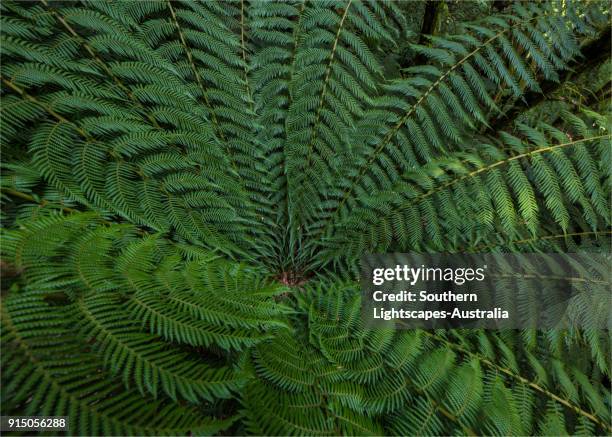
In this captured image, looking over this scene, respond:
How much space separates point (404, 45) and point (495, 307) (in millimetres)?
1459

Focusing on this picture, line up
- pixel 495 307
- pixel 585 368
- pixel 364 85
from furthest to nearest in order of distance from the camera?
pixel 364 85
pixel 495 307
pixel 585 368

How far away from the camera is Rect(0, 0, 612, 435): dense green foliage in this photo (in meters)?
0.73

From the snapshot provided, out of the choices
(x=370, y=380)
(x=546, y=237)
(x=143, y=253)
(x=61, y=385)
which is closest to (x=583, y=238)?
(x=546, y=237)

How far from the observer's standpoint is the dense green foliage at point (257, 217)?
0.73 m

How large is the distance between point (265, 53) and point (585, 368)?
1688mm

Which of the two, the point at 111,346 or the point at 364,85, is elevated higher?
the point at 364,85

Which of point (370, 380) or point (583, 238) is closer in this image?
point (370, 380)

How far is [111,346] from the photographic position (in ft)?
2.30

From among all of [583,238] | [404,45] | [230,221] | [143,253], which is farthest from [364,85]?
[143,253]

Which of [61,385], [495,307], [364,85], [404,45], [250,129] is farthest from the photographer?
[404,45]

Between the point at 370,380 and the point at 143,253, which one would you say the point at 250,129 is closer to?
the point at 143,253

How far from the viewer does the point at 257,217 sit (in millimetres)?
1672

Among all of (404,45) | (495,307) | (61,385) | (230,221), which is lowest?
(61,385)

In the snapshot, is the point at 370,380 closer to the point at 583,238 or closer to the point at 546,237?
the point at 546,237
